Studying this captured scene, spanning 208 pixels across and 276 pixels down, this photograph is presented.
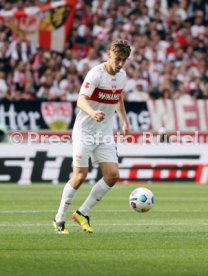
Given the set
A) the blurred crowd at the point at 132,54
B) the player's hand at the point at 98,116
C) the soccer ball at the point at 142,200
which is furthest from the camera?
the blurred crowd at the point at 132,54

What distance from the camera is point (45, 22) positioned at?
28953 mm

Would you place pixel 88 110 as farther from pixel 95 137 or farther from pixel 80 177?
pixel 80 177

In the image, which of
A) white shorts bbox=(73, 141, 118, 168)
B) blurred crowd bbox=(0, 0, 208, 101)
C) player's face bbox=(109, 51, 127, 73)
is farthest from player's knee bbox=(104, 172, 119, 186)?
blurred crowd bbox=(0, 0, 208, 101)

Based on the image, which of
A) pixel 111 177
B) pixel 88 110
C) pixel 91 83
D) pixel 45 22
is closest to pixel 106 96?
pixel 91 83

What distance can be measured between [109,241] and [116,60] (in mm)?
2171

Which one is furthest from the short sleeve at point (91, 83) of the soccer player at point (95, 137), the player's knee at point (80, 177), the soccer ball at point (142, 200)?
the soccer ball at point (142, 200)

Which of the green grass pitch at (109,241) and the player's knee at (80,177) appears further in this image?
the player's knee at (80,177)

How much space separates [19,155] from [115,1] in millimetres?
9491

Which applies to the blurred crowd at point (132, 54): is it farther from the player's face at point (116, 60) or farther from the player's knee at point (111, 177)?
the player's face at point (116, 60)

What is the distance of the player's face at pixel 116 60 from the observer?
38.3ft

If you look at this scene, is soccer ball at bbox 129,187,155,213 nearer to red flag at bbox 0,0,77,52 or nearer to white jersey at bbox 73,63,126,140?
white jersey at bbox 73,63,126,140

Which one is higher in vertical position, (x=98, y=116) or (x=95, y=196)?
(x=98, y=116)

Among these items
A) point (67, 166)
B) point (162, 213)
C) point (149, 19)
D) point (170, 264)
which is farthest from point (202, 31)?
point (170, 264)

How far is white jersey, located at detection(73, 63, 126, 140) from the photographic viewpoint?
39.5 ft
